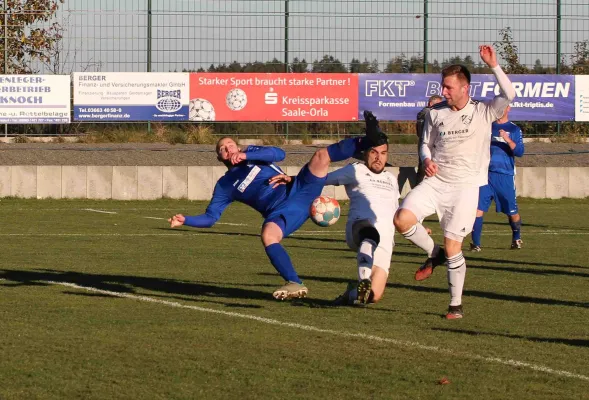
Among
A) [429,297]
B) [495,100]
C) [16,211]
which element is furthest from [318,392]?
[16,211]

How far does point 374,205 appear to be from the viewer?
10609mm

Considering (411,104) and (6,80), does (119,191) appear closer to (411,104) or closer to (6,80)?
(6,80)

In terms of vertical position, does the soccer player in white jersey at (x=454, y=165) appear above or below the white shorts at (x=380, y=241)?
above

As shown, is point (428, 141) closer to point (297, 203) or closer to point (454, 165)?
point (454, 165)

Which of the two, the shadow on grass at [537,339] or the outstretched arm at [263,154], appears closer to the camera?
the shadow on grass at [537,339]

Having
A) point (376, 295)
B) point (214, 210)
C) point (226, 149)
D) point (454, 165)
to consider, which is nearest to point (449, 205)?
point (454, 165)

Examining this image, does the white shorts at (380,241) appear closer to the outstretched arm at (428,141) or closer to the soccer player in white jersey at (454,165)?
the soccer player in white jersey at (454,165)

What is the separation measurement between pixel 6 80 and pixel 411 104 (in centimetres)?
1049

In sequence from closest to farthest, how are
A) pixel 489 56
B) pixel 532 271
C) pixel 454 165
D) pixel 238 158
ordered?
pixel 489 56 → pixel 454 165 → pixel 238 158 → pixel 532 271

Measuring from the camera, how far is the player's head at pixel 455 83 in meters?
9.55

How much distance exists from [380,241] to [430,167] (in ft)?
4.09

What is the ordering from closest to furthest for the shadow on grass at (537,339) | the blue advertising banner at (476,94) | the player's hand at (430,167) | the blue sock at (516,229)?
the shadow on grass at (537,339) → the player's hand at (430,167) → the blue sock at (516,229) → the blue advertising banner at (476,94)

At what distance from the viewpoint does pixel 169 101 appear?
3125 cm

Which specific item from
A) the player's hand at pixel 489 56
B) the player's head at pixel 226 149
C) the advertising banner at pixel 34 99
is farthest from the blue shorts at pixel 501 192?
the advertising banner at pixel 34 99
